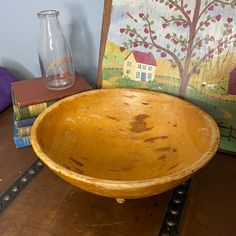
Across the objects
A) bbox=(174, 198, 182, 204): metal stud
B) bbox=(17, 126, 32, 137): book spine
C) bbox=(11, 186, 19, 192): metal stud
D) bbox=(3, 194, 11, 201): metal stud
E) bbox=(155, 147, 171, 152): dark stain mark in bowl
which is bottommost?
bbox=(3, 194, 11, 201): metal stud

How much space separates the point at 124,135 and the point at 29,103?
0.69 ft

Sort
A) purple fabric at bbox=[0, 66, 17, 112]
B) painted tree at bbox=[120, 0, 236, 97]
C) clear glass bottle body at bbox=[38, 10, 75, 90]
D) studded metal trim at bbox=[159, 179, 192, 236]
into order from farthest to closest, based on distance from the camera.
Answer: purple fabric at bbox=[0, 66, 17, 112], clear glass bottle body at bbox=[38, 10, 75, 90], painted tree at bbox=[120, 0, 236, 97], studded metal trim at bbox=[159, 179, 192, 236]

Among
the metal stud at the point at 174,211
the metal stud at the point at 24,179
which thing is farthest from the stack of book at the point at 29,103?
the metal stud at the point at 174,211

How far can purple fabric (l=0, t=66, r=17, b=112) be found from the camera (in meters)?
0.85

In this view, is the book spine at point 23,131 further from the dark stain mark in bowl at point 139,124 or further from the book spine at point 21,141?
the dark stain mark in bowl at point 139,124

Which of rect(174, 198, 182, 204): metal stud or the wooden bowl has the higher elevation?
the wooden bowl

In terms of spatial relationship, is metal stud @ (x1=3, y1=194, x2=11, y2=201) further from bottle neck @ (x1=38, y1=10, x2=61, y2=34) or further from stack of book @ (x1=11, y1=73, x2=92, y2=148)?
bottle neck @ (x1=38, y1=10, x2=61, y2=34)

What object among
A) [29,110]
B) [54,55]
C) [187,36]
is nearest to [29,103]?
[29,110]

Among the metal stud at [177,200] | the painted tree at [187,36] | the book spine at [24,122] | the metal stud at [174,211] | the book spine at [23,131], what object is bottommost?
the metal stud at [174,211]

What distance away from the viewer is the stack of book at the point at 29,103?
0.69 meters

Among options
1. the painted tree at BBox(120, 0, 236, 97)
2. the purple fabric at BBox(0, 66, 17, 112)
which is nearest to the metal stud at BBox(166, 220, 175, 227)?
the painted tree at BBox(120, 0, 236, 97)

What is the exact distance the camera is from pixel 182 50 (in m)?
0.66

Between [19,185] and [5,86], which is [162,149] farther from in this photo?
[5,86]

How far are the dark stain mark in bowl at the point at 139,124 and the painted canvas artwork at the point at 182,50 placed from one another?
0.07 m
